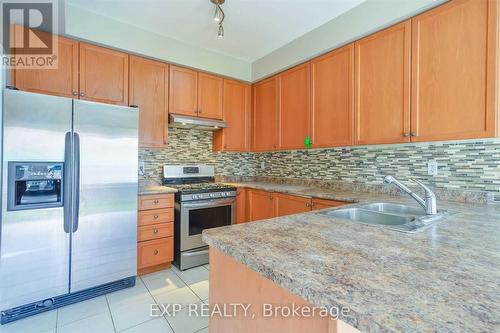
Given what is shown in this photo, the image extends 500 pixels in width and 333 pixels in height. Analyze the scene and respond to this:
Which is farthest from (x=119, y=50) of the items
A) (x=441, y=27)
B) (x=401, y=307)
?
(x=401, y=307)

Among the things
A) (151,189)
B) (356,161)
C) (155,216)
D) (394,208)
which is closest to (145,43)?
(151,189)

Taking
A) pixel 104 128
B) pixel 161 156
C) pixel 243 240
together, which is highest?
pixel 104 128

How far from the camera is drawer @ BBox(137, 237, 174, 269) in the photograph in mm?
2348

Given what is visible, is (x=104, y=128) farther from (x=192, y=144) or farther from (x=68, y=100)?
(x=192, y=144)

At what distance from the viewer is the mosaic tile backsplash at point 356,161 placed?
1.75 meters

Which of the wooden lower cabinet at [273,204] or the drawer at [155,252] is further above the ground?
the wooden lower cabinet at [273,204]

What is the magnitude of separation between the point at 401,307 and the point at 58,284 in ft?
7.59

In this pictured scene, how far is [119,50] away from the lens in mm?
2479

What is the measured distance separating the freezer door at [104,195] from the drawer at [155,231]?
0.47 feet

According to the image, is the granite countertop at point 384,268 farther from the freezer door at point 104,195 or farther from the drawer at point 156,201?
the drawer at point 156,201

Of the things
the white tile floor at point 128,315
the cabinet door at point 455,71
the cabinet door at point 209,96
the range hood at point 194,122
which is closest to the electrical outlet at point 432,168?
the cabinet door at point 455,71

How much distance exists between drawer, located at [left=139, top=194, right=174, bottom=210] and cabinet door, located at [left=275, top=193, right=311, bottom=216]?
114 cm

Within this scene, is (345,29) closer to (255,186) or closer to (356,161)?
(356,161)

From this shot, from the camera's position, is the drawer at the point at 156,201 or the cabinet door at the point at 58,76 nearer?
the cabinet door at the point at 58,76
